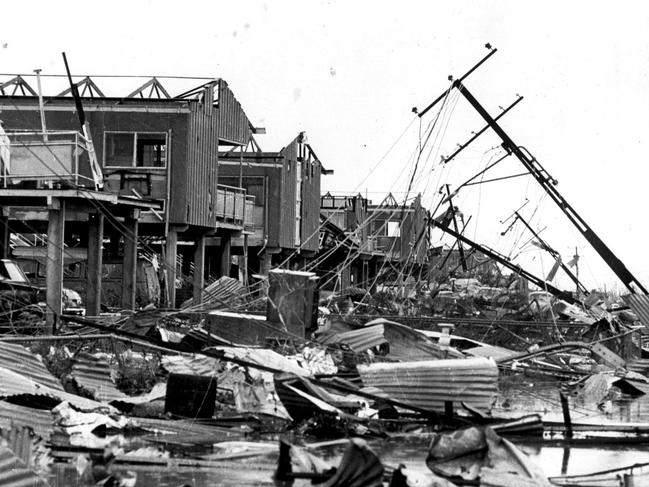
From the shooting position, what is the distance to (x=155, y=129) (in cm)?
3244

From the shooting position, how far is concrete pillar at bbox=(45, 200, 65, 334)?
870 inches

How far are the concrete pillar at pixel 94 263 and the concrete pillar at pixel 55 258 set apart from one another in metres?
1.49

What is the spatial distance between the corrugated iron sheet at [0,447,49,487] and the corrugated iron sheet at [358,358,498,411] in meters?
4.85

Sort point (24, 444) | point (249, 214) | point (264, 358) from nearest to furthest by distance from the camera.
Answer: point (24, 444), point (264, 358), point (249, 214)

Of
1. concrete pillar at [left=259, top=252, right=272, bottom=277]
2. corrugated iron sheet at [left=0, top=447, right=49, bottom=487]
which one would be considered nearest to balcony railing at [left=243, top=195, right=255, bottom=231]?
concrete pillar at [left=259, top=252, right=272, bottom=277]

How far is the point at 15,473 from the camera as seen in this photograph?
7.94 meters

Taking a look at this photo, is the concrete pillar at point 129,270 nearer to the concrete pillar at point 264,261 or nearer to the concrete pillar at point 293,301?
the concrete pillar at point 293,301

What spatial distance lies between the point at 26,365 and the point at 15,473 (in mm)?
4594

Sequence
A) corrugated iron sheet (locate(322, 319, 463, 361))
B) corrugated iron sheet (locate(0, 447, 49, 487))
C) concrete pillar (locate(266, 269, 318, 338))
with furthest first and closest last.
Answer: concrete pillar (locate(266, 269, 318, 338)), corrugated iron sheet (locate(322, 319, 463, 361)), corrugated iron sheet (locate(0, 447, 49, 487))

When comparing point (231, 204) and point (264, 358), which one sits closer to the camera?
point (264, 358)

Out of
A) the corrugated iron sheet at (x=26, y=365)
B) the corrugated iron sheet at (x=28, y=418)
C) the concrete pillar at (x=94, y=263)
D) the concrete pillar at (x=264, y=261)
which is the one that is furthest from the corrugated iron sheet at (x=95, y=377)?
the concrete pillar at (x=264, y=261)

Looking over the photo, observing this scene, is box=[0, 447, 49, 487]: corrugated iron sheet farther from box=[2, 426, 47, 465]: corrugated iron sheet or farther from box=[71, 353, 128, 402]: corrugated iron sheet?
box=[71, 353, 128, 402]: corrugated iron sheet

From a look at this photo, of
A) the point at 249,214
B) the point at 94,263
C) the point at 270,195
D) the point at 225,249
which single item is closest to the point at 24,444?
the point at 94,263

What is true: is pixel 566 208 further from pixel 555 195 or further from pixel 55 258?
pixel 55 258
